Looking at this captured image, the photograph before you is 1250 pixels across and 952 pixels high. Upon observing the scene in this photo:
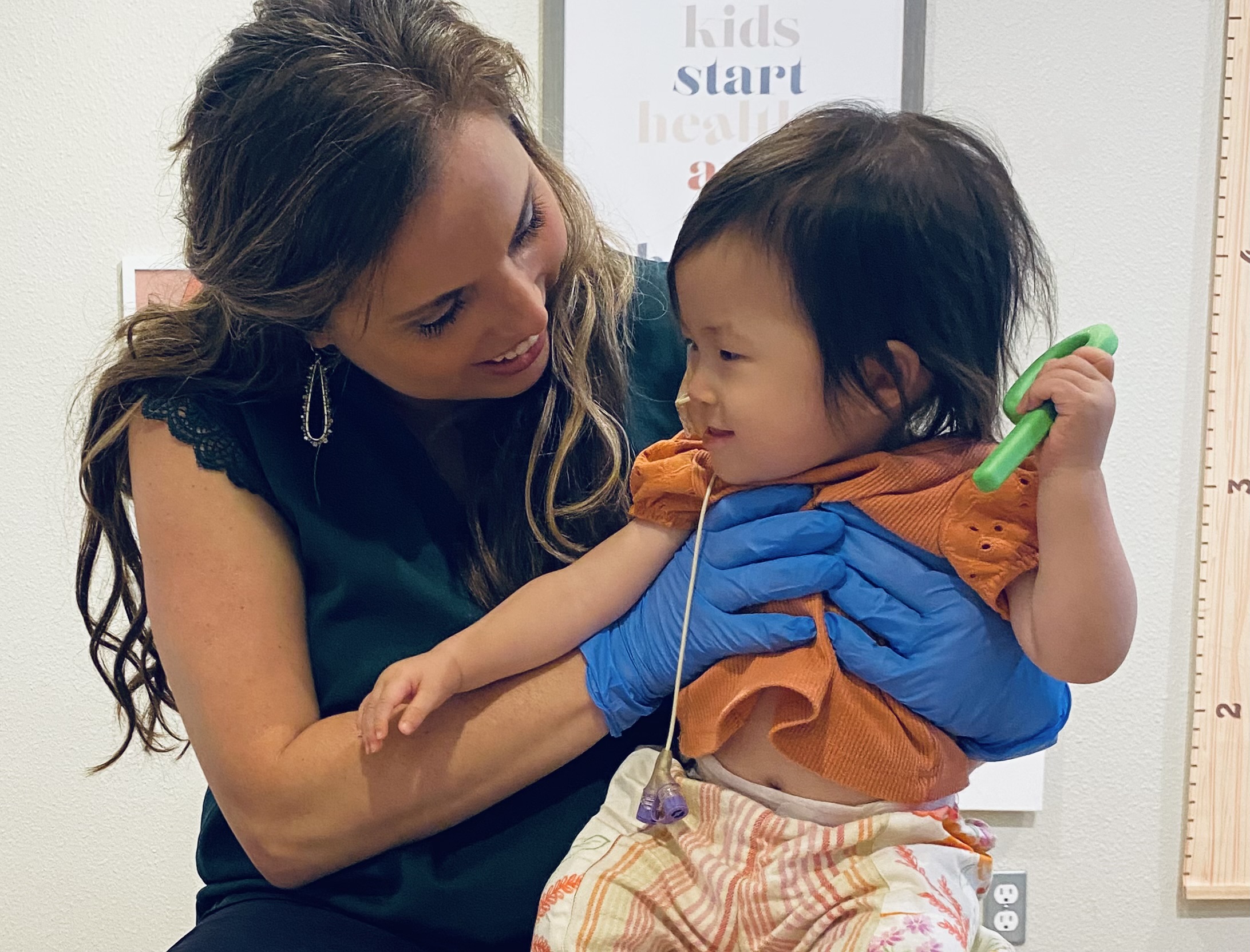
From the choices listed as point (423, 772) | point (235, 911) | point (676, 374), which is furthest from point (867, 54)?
point (235, 911)

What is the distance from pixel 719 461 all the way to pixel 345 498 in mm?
346

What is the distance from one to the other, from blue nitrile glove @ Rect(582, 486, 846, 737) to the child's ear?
0.32 ft

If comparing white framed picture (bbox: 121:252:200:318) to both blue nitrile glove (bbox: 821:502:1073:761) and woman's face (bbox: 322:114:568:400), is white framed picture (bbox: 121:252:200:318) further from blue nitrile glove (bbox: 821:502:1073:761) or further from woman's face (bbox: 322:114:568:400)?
blue nitrile glove (bbox: 821:502:1073:761)

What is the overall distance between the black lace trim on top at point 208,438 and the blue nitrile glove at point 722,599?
33cm

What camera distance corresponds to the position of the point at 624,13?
67.0 inches

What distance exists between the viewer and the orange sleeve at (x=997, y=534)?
740 millimetres

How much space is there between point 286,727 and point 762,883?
402 millimetres

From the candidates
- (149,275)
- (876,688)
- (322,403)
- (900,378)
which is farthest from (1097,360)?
(149,275)

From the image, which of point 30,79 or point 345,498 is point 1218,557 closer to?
point 345,498

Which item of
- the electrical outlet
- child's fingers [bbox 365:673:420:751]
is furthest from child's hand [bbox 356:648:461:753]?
the electrical outlet

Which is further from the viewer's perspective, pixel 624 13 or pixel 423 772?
pixel 624 13

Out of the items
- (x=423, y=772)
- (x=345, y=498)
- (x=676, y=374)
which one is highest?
(x=676, y=374)

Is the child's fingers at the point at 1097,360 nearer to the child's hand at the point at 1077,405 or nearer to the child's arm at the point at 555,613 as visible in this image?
the child's hand at the point at 1077,405

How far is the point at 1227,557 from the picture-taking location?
1782 mm
